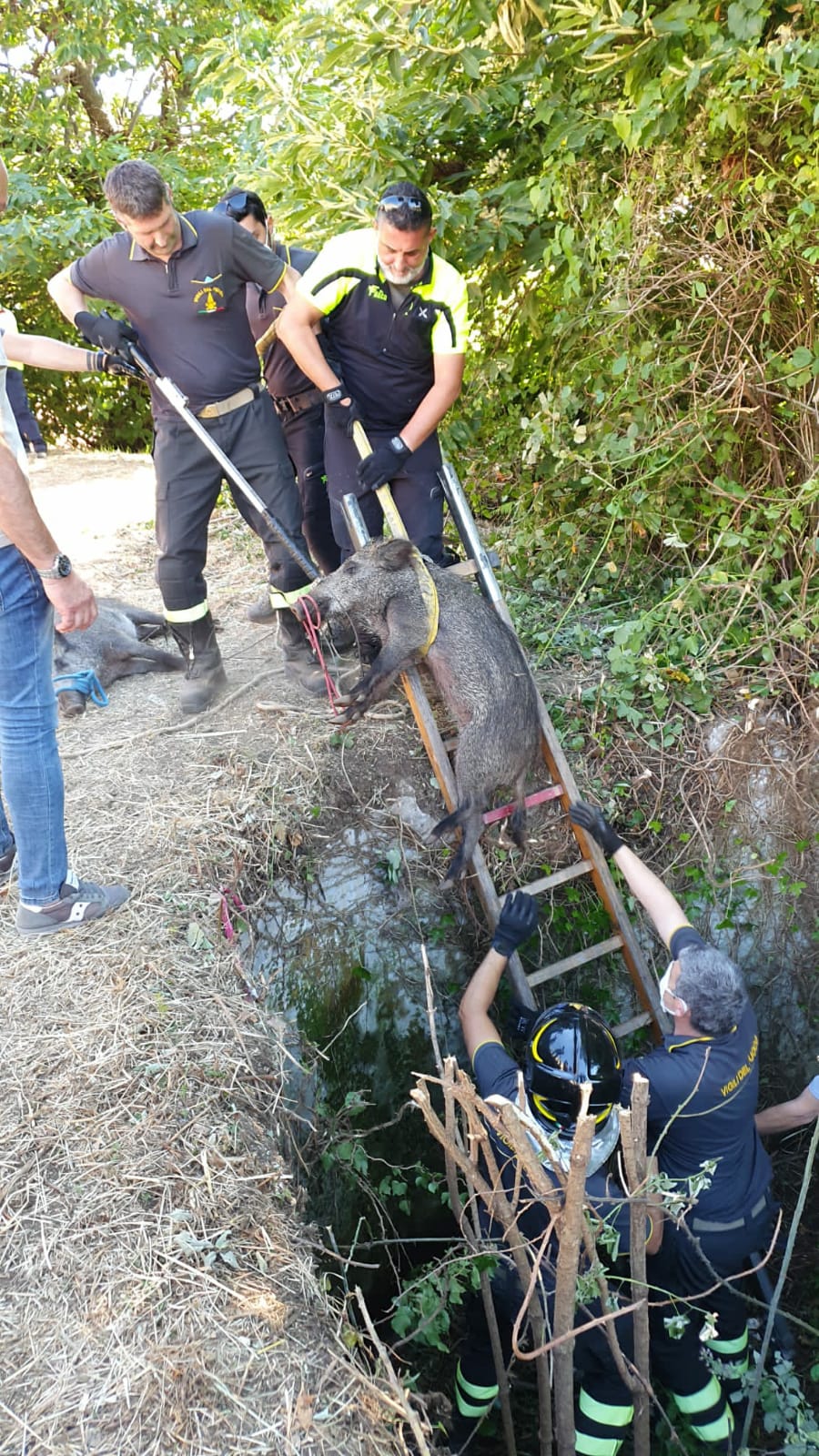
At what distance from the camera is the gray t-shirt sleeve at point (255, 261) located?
396 centimetres

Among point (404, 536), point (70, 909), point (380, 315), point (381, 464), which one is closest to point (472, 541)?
point (404, 536)

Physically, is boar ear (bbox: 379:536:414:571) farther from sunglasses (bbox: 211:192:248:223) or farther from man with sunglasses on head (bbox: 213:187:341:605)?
sunglasses (bbox: 211:192:248:223)

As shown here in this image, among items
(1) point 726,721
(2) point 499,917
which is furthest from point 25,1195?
(1) point 726,721

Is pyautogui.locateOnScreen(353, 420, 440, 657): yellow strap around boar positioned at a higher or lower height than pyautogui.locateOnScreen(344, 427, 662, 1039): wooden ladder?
higher

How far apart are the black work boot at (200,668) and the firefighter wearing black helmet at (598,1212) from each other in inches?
80.0

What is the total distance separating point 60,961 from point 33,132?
9.41 metres

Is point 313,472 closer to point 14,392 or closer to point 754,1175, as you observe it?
point 14,392

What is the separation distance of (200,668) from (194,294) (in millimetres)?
1675

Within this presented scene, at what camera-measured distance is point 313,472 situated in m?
5.00

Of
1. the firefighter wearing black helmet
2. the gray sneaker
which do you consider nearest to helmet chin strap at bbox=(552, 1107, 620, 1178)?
the firefighter wearing black helmet

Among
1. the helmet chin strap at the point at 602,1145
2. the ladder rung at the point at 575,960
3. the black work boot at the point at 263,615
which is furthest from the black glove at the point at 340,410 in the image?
the helmet chin strap at the point at 602,1145

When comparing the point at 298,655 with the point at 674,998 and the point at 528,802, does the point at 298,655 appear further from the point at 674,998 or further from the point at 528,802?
the point at 674,998

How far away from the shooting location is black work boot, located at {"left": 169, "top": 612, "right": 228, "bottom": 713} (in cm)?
448

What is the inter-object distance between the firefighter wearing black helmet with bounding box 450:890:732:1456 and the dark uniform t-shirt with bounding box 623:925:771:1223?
178mm
